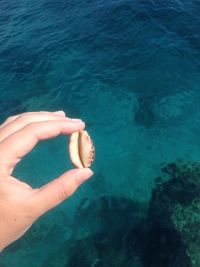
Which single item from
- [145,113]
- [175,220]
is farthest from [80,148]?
[145,113]

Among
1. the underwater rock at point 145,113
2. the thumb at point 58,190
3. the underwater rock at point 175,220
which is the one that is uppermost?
the thumb at point 58,190

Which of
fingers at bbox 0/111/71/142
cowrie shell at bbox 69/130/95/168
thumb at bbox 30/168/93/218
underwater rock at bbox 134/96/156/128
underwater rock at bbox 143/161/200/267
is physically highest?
fingers at bbox 0/111/71/142

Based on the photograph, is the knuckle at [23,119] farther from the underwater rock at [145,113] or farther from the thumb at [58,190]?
the underwater rock at [145,113]

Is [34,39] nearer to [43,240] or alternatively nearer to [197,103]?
[197,103]

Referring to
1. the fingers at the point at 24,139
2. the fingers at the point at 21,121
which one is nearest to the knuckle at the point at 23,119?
the fingers at the point at 21,121

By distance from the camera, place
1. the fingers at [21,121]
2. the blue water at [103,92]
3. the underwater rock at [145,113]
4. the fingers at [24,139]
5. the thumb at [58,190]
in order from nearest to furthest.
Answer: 1. the thumb at [58,190]
2. the fingers at [24,139]
3. the fingers at [21,121]
4. the blue water at [103,92]
5. the underwater rock at [145,113]

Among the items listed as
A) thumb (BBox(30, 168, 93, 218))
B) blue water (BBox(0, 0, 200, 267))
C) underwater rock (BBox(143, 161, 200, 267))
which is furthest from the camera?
blue water (BBox(0, 0, 200, 267))

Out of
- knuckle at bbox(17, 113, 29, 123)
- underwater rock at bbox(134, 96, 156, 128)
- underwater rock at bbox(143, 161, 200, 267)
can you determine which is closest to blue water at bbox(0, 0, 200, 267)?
underwater rock at bbox(134, 96, 156, 128)

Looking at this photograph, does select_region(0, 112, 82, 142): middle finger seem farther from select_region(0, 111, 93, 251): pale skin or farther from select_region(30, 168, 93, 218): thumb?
select_region(30, 168, 93, 218): thumb
